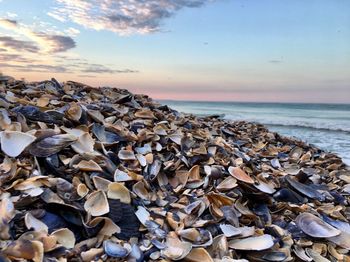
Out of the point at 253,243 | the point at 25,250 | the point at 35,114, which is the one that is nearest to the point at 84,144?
the point at 35,114

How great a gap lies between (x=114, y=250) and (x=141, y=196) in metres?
0.47

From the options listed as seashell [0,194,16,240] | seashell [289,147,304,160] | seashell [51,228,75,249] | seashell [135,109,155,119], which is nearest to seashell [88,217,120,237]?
seashell [51,228,75,249]

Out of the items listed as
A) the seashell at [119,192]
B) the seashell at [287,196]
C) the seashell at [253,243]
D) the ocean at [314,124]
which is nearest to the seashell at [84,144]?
the seashell at [119,192]

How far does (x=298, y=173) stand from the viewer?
2.95m

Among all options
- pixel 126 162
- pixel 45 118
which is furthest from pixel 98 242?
pixel 45 118

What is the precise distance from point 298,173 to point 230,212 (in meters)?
1.11

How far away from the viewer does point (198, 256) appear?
1704 mm

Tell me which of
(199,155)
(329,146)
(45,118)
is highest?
(45,118)

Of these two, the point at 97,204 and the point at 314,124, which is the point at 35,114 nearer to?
the point at 97,204

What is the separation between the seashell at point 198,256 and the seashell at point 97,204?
455 millimetres

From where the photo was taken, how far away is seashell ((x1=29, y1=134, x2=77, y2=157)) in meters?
2.10

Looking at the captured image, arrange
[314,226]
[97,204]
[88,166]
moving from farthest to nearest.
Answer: [314,226] → [88,166] → [97,204]

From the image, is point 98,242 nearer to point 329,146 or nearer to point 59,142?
point 59,142

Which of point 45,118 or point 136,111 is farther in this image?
point 136,111
